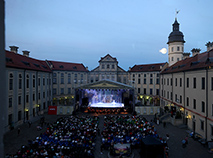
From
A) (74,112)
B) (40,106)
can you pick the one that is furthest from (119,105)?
(40,106)

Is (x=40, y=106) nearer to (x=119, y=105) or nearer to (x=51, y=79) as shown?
(x=51, y=79)

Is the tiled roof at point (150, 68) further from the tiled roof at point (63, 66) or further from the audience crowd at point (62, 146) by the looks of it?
the audience crowd at point (62, 146)

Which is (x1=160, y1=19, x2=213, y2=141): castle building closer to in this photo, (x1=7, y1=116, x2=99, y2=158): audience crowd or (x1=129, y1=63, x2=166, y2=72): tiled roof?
(x1=129, y1=63, x2=166, y2=72): tiled roof

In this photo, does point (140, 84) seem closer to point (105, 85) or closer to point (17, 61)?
point (105, 85)

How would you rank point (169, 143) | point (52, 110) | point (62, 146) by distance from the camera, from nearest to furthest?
1. point (62, 146)
2. point (169, 143)
3. point (52, 110)

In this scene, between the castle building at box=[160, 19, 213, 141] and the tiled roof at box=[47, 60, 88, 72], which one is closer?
the castle building at box=[160, 19, 213, 141]

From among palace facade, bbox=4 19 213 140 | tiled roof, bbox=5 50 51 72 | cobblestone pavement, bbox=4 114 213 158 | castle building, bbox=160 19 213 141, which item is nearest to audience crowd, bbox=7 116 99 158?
cobblestone pavement, bbox=4 114 213 158

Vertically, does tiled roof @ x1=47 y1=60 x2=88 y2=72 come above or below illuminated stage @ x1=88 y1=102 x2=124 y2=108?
above

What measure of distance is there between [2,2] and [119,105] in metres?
38.4

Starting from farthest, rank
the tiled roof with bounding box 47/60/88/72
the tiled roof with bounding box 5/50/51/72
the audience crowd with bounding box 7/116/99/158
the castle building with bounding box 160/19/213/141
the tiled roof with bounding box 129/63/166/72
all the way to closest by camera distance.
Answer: the tiled roof with bounding box 47/60/88/72 < the tiled roof with bounding box 129/63/166/72 < the tiled roof with bounding box 5/50/51/72 < the castle building with bounding box 160/19/213/141 < the audience crowd with bounding box 7/116/99/158

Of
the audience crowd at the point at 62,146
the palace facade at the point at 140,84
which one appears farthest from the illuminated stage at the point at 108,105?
the audience crowd at the point at 62,146

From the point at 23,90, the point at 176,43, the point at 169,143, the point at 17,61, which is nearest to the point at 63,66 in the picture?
the point at 17,61

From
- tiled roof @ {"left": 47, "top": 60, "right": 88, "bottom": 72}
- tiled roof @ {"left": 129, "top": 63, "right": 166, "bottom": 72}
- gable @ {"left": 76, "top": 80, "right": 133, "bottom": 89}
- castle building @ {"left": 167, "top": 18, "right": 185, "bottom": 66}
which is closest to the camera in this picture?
gable @ {"left": 76, "top": 80, "right": 133, "bottom": 89}

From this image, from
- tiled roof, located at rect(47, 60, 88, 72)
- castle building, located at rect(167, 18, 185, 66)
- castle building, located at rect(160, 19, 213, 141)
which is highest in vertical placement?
castle building, located at rect(167, 18, 185, 66)
